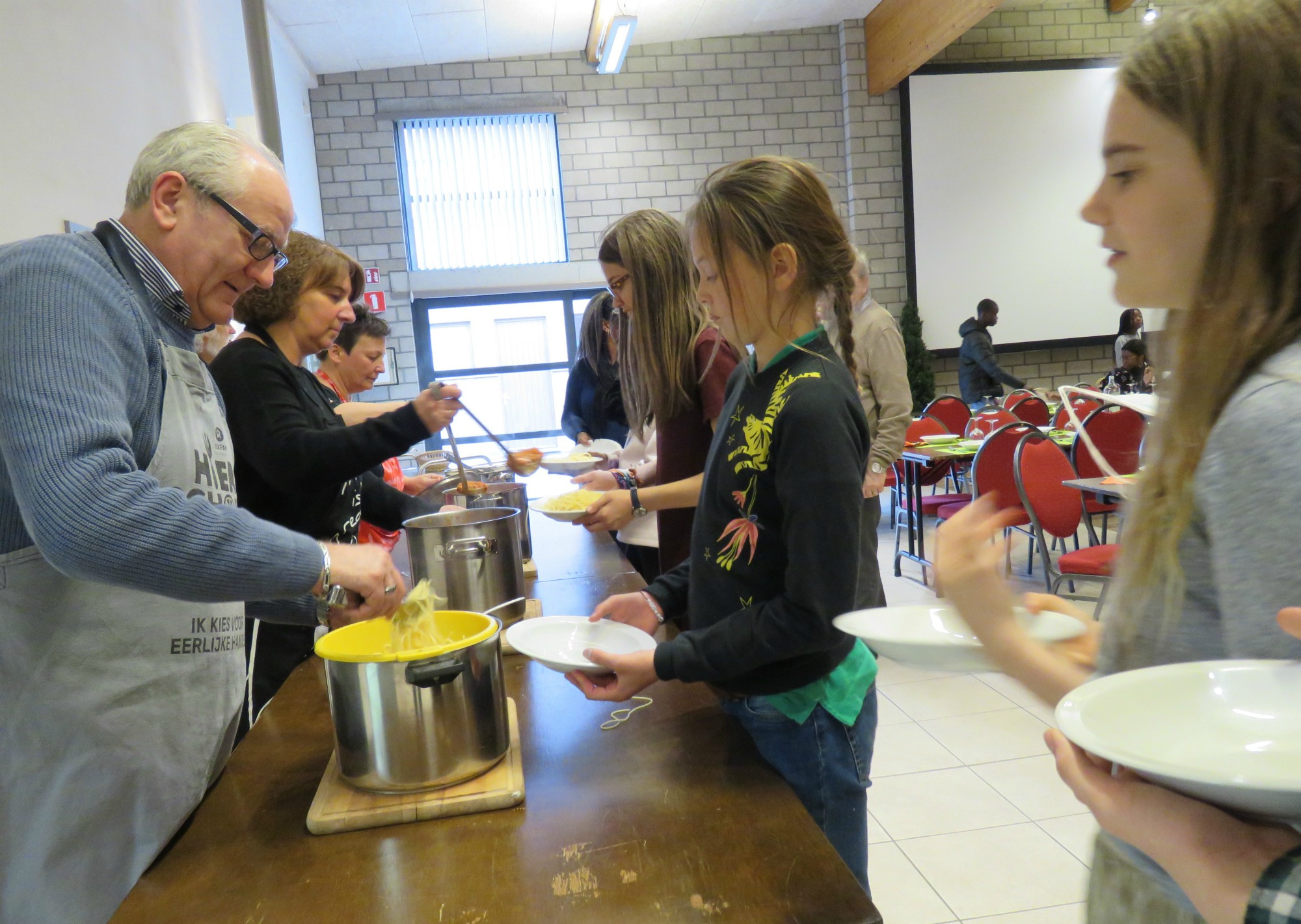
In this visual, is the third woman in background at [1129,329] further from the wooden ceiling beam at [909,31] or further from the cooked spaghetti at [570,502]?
the cooked spaghetti at [570,502]

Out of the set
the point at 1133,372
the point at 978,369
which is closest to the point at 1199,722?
the point at 1133,372

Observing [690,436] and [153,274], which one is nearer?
[153,274]

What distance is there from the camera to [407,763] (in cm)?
98

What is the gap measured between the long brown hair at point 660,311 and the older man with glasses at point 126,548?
29.6 inches

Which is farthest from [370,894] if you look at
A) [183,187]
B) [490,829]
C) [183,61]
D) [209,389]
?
[183,61]

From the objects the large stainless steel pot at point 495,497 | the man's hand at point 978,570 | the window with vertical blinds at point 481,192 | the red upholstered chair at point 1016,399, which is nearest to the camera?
the man's hand at point 978,570

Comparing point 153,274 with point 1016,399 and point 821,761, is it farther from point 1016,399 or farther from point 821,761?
point 1016,399

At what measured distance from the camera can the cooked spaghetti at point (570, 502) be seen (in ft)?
5.89

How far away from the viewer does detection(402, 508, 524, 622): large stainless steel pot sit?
142 cm

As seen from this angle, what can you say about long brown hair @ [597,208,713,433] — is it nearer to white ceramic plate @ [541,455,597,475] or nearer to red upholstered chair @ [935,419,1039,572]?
white ceramic plate @ [541,455,597,475]

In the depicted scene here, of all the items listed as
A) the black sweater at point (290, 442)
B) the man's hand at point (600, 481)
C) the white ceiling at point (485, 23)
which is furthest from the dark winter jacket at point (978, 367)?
the black sweater at point (290, 442)

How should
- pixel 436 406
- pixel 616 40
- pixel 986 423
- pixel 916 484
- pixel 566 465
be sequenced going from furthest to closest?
pixel 616 40 → pixel 986 423 → pixel 916 484 → pixel 566 465 → pixel 436 406

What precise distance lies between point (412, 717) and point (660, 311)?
3.62 ft

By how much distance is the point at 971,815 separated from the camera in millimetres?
2508
